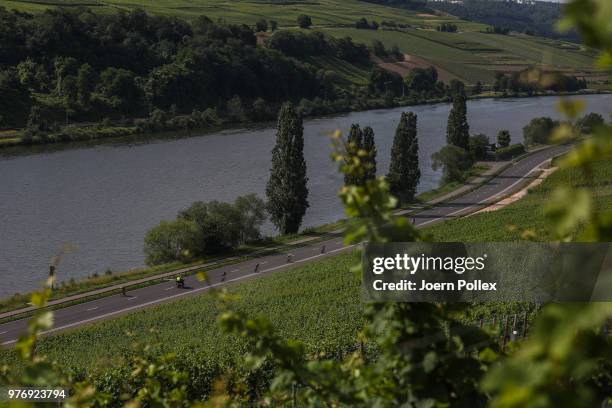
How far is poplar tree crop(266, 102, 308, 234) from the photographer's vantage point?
1613 inches

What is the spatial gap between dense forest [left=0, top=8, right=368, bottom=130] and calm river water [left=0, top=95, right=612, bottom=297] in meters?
12.2

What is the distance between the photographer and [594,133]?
5.12 feet

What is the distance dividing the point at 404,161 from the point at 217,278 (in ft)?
63.6

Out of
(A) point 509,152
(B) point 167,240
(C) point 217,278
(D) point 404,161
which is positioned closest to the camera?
(C) point 217,278

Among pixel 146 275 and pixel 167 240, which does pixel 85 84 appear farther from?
pixel 146 275

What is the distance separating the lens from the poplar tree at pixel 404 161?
157 feet

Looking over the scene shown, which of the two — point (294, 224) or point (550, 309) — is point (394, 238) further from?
point (294, 224)

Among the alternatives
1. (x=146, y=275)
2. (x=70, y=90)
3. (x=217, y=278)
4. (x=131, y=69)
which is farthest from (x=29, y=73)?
(x=217, y=278)

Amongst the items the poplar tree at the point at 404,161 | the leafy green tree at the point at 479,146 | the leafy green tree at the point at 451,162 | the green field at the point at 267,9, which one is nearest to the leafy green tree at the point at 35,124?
the green field at the point at 267,9

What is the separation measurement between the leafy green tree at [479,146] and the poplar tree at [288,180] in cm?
2407

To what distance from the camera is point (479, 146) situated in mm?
62750

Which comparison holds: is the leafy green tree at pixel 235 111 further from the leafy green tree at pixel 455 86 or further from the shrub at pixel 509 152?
the leafy green tree at pixel 455 86

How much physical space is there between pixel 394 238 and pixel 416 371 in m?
0.49

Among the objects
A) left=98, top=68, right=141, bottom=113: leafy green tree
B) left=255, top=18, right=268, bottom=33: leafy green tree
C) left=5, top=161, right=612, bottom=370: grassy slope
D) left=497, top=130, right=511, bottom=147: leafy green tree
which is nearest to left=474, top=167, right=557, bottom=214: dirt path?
left=5, top=161, right=612, bottom=370: grassy slope
